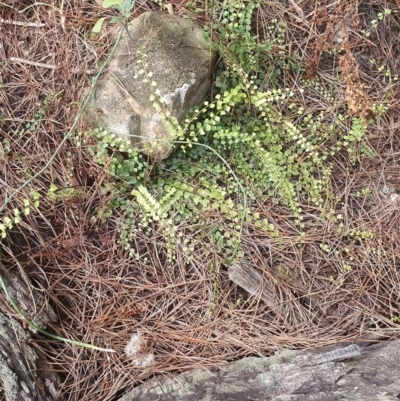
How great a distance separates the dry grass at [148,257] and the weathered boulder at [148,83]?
0.16 metres

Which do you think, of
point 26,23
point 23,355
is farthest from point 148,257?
point 26,23

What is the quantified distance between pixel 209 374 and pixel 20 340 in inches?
36.9

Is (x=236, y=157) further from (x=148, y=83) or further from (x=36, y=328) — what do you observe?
(x=36, y=328)

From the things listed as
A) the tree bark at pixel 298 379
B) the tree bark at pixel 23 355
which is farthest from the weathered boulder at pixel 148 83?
the tree bark at pixel 298 379

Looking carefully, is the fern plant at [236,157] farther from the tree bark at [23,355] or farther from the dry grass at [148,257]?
the tree bark at [23,355]

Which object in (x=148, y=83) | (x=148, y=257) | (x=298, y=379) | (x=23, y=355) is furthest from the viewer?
(x=148, y=257)

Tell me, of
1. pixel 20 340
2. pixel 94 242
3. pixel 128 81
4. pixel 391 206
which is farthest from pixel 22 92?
pixel 391 206

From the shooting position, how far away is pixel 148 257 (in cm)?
245

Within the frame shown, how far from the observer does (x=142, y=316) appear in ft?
7.84

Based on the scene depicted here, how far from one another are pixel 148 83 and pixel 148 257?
91 cm

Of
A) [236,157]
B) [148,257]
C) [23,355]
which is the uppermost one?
[236,157]

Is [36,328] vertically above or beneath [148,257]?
beneath

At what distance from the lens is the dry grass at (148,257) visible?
234cm

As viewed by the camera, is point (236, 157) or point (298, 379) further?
Answer: point (236, 157)
